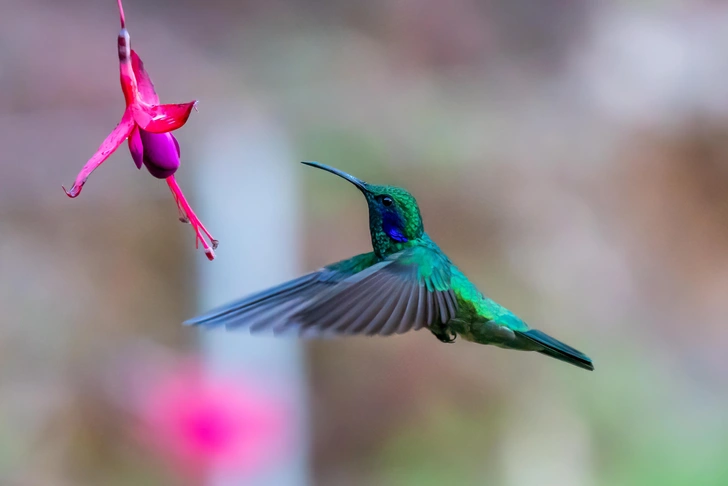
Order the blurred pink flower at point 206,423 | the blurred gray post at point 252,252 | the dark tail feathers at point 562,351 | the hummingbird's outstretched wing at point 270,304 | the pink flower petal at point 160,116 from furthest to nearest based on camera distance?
the blurred gray post at point 252,252 < the blurred pink flower at point 206,423 < the dark tail feathers at point 562,351 < the hummingbird's outstretched wing at point 270,304 < the pink flower petal at point 160,116

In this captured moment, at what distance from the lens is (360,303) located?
0.59 m

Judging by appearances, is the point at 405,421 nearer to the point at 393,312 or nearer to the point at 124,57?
the point at 393,312

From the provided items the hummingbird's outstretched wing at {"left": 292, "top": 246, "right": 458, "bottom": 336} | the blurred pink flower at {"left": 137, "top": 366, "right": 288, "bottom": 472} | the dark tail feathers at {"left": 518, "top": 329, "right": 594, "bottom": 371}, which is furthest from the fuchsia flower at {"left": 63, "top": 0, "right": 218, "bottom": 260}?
the blurred pink flower at {"left": 137, "top": 366, "right": 288, "bottom": 472}

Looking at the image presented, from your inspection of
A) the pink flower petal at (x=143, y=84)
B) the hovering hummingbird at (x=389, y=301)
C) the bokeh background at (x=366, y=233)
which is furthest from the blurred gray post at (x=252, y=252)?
the pink flower petal at (x=143, y=84)

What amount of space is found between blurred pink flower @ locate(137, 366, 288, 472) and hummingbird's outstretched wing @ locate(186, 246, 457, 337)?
813 mm

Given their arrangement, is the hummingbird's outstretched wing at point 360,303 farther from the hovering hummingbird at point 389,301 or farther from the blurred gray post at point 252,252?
the blurred gray post at point 252,252

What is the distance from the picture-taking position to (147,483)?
1.56 m

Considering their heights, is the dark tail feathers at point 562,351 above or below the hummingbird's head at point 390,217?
below

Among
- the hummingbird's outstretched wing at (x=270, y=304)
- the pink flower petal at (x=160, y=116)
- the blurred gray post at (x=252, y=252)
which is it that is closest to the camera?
the pink flower petal at (x=160, y=116)

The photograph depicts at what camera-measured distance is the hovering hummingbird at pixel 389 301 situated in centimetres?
56

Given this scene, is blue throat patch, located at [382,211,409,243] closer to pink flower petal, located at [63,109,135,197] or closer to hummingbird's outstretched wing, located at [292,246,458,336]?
hummingbird's outstretched wing, located at [292,246,458,336]

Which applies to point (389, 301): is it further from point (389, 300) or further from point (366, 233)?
point (366, 233)

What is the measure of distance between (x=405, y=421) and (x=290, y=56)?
1.11 meters

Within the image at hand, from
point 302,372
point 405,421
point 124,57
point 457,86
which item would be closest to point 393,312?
point 124,57
